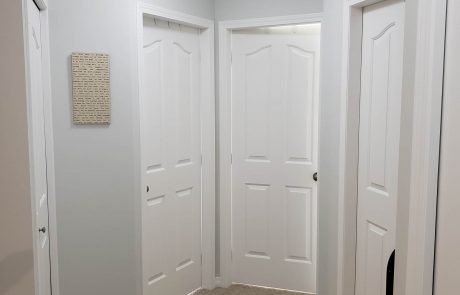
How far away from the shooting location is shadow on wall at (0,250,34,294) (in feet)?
5.39

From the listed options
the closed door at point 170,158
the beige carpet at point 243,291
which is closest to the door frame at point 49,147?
the closed door at point 170,158

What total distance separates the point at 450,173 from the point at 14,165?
153 cm

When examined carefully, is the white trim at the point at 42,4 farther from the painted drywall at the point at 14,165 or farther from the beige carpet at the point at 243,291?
the beige carpet at the point at 243,291

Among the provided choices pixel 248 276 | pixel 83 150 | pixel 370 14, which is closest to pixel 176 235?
pixel 248 276

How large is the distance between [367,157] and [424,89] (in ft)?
2.91

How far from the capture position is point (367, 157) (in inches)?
95.1

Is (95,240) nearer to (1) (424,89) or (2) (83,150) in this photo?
(2) (83,150)

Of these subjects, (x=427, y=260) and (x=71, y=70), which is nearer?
(x=427, y=260)

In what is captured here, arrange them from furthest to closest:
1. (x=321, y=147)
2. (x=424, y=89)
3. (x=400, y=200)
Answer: (x=321, y=147)
(x=400, y=200)
(x=424, y=89)

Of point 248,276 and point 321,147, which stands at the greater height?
point 321,147

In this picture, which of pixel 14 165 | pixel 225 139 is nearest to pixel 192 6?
pixel 225 139

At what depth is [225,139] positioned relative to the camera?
342 centimetres

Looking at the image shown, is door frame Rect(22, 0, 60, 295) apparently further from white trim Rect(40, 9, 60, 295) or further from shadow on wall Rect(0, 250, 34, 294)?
shadow on wall Rect(0, 250, 34, 294)

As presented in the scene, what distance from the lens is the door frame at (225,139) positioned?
3288mm
